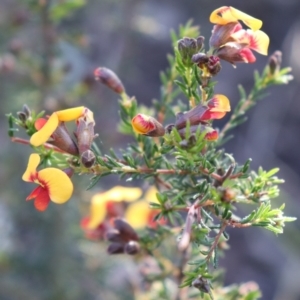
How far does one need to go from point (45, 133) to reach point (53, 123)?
2 centimetres

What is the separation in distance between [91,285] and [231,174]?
1.47 m

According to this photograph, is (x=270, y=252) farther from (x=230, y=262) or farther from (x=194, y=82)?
(x=194, y=82)

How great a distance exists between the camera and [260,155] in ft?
12.2

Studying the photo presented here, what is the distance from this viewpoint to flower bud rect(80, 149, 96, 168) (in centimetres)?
83

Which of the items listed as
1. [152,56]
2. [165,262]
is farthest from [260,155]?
[165,262]

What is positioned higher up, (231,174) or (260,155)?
(231,174)

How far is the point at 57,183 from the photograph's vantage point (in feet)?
2.76

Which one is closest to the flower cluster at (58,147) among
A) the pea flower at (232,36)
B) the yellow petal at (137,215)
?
the pea flower at (232,36)

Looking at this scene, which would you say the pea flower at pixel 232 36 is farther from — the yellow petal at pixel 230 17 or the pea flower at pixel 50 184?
the pea flower at pixel 50 184

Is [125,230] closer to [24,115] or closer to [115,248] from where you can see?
[115,248]

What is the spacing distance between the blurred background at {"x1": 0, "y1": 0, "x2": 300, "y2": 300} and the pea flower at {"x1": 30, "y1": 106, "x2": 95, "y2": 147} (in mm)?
242

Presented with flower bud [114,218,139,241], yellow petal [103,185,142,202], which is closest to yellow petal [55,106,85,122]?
flower bud [114,218,139,241]

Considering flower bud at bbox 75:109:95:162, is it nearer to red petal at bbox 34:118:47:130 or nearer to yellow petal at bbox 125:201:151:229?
red petal at bbox 34:118:47:130

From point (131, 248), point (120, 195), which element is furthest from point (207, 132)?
point (120, 195)
